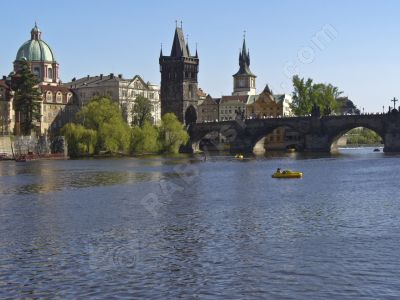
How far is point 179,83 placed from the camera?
193 metres

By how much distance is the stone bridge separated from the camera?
151 metres

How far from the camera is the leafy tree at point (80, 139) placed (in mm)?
127438

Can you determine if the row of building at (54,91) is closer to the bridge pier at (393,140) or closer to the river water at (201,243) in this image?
the bridge pier at (393,140)

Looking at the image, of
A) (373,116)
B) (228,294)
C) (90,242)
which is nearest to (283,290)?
(228,294)

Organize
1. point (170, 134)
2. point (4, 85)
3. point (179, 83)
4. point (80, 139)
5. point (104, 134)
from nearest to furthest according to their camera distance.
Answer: point (104, 134) → point (80, 139) → point (170, 134) → point (4, 85) → point (179, 83)

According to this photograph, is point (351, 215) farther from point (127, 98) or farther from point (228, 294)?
point (127, 98)


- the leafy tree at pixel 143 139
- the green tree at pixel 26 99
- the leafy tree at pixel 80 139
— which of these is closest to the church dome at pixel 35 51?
the green tree at pixel 26 99

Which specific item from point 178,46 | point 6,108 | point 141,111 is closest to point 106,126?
point 6,108

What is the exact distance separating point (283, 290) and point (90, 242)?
12.4m

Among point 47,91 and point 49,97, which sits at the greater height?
point 47,91

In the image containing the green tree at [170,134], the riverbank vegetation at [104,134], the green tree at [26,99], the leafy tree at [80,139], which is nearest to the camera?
the leafy tree at [80,139]

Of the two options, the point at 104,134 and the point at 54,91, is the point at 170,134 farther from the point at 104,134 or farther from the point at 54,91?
the point at 54,91

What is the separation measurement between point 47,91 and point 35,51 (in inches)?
1200

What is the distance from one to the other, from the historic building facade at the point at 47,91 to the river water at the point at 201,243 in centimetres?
9225
